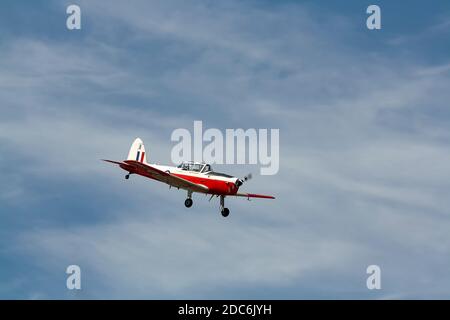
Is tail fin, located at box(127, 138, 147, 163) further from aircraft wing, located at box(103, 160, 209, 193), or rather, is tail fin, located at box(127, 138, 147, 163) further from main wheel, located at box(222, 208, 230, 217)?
main wheel, located at box(222, 208, 230, 217)

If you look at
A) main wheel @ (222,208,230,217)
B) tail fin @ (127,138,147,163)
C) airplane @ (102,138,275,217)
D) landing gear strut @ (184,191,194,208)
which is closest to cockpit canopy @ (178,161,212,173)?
airplane @ (102,138,275,217)

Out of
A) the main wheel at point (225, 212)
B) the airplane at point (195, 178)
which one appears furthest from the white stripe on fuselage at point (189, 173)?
the main wheel at point (225, 212)

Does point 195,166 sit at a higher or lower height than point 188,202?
higher

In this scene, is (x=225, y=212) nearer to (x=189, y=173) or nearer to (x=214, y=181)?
(x=214, y=181)

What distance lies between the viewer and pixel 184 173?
4097 inches

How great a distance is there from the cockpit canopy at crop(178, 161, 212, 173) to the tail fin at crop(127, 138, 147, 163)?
949 cm

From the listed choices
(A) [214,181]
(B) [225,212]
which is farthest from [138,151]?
(B) [225,212]

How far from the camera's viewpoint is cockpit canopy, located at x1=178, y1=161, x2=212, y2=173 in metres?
103

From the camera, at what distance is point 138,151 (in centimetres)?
11344

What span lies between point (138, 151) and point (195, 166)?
11.8 m
